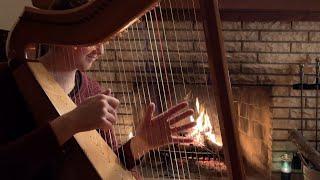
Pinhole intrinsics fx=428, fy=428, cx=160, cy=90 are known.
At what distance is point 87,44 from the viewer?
3.01 feet

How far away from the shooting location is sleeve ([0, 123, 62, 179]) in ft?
2.92

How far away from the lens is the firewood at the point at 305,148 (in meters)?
2.08

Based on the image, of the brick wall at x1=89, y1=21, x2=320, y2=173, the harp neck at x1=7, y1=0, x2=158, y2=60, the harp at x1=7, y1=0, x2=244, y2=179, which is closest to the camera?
the harp at x1=7, y1=0, x2=244, y2=179

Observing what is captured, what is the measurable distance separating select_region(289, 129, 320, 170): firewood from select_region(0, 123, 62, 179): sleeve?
1532 mm

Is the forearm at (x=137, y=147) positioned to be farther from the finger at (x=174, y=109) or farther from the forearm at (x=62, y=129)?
the forearm at (x=62, y=129)

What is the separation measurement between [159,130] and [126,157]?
0.13 meters

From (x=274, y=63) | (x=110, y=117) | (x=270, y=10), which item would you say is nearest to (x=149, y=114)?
(x=110, y=117)

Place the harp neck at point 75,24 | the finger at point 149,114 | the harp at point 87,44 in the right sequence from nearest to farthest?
the harp at point 87,44 < the harp neck at point 75,24 < the finger at point 149,114

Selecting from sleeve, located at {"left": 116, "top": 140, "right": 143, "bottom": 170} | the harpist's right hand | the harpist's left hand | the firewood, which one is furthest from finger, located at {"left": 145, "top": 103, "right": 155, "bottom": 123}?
the firewood

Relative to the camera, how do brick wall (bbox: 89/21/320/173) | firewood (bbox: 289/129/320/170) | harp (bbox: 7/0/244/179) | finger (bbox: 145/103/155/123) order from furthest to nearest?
brick wall (bbox: 89/21/320/173)
firewood (bbox: 289/129/320/170)
finger (bbox: 145/103/155/123)
harp (bbox: 7/0/244/179)

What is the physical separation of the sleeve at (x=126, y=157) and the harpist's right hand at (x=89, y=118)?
0.27 m

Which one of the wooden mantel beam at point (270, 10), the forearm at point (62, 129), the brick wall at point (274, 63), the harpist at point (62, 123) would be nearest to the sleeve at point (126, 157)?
the harpist at point (62, 123)

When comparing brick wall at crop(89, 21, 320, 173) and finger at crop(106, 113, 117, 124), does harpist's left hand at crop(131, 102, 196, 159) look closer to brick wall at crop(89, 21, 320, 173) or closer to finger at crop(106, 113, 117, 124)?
finger at crop(106, 113, 117, 124)

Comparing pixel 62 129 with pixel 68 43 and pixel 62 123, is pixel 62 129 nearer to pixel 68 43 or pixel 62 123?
pixel 62 123
